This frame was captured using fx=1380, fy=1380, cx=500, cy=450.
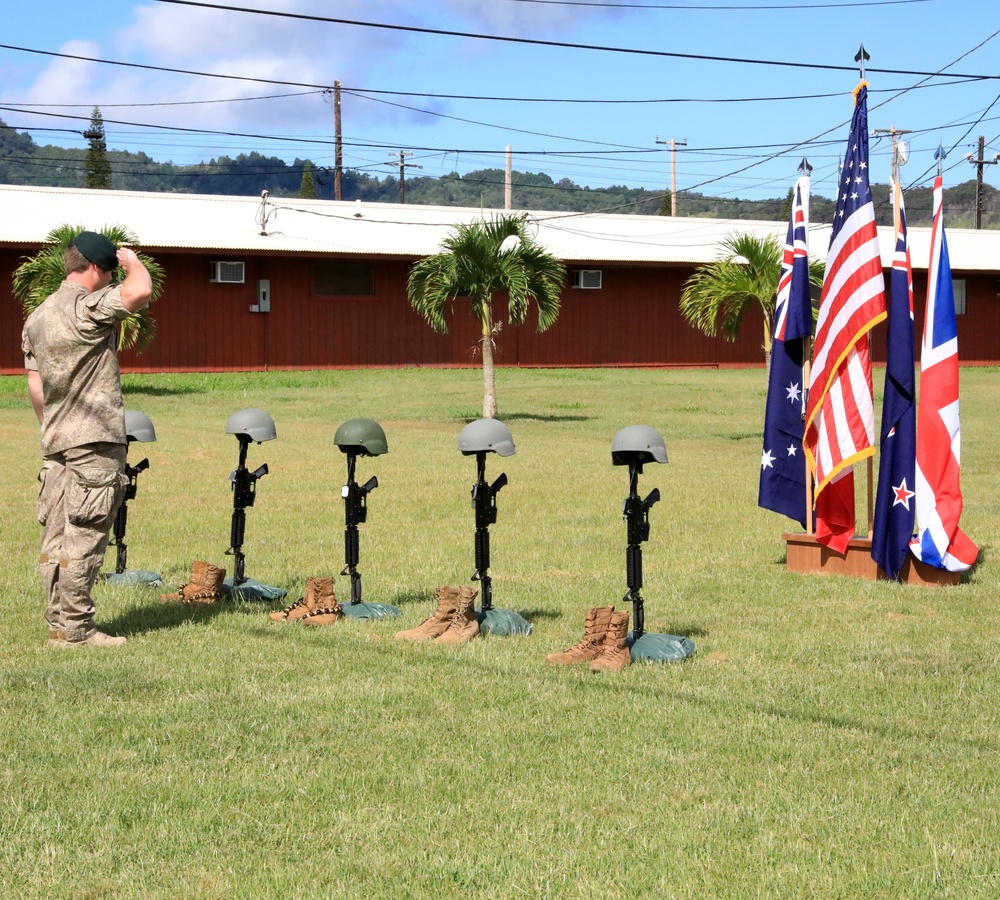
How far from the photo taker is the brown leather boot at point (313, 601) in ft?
27.7

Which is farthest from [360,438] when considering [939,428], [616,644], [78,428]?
[939,428]

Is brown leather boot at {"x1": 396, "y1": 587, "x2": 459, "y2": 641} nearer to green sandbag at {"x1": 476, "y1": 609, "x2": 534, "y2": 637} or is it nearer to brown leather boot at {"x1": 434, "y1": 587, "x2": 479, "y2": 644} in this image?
brown leather boot at {"x1": 434, "y1": 587, "x2": 479, "y2": 644}

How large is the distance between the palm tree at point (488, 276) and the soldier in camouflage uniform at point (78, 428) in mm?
16929

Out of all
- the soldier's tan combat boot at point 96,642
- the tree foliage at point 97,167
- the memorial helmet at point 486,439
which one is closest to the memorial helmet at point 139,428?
the soldier's tan combat boot at point 96,642

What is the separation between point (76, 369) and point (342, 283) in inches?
1235

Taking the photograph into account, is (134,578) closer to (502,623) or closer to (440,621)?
(440,621)

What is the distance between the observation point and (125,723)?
606 centimetres

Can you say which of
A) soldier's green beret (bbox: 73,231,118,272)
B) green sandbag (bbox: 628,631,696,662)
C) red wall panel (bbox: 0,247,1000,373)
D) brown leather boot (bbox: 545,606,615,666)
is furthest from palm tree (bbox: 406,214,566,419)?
brown leather boot (bbox: 545,606,615,666)

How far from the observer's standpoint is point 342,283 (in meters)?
38.5

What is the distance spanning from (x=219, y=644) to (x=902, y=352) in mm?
5361

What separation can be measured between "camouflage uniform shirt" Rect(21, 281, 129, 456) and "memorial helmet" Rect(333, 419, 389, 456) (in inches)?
55.7

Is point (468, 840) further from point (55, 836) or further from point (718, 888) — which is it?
point (55, 836)

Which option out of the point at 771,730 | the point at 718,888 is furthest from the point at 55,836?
the point at 771,730

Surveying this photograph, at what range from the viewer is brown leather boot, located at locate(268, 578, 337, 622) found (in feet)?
27.7
